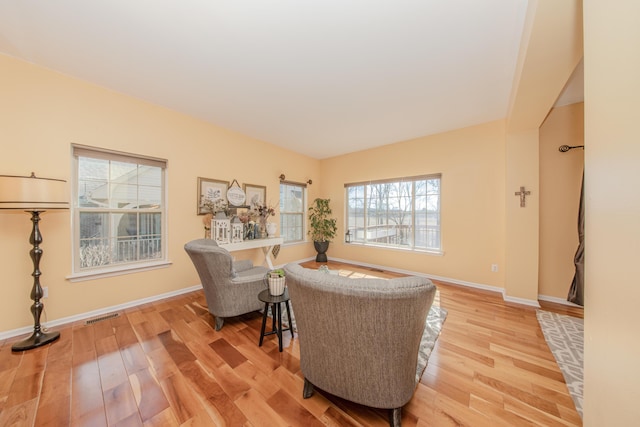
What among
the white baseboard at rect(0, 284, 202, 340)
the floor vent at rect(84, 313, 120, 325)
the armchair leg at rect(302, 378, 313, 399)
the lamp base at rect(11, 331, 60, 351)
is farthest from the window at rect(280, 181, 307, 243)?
the armchair leg at rect(302, 378, 313, 399)

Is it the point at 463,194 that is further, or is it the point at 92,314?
the point at 463,194

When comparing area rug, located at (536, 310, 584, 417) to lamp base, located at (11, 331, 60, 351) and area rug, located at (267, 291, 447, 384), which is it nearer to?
area rug, located at (267, 291, 447, 384)

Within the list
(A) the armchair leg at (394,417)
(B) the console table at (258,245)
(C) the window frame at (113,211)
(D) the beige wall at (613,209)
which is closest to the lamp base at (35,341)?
(C) the window frame at (113,211)

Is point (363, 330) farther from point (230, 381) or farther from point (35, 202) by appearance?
point (35, 202)

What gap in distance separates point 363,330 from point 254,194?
3437mm

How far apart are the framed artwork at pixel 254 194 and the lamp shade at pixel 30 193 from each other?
7.29 feet

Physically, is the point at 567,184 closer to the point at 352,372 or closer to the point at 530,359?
the point at 530,359

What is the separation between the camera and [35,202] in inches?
70.3

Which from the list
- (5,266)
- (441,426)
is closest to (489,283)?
(441,426)

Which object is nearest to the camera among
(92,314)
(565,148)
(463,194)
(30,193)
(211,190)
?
(30,193)

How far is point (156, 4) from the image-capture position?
4.98 feet

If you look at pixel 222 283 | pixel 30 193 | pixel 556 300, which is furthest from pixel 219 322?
pixel 556 300

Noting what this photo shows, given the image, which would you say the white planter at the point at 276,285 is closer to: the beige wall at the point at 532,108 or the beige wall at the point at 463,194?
the beige wall at the point at 532,108

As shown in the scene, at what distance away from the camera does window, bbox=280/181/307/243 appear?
188 inches
